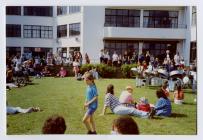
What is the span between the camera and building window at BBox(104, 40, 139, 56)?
3.63 metres

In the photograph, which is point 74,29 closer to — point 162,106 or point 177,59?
point 177,59

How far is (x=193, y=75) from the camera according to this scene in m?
3.29

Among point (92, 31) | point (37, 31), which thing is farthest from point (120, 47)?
point (37, 31)

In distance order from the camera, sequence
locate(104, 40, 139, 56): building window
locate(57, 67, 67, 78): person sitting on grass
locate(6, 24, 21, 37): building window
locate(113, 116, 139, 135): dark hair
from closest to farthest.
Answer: locate(113, 116, 139, 135): dark hair < locate(6, 24, 21, 37): building window < locate(57, 67, 67, 78): person sitting on grass < locate(104, 40, 139, 56): building window

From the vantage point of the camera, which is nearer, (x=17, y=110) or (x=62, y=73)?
(x=17, y=110)

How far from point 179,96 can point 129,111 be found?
45 cm

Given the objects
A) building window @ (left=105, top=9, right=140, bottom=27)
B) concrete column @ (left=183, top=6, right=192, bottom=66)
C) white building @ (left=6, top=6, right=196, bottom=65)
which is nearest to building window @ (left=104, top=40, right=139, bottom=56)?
white building @ (left=6, top=6, right=196, bottom=65)

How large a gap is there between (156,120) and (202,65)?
22.8 inches

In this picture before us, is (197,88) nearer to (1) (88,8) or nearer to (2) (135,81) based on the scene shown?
(2) (135,81)

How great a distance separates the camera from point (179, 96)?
3.40m

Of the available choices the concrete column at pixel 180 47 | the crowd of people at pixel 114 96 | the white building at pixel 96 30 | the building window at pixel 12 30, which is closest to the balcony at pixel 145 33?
the white building at pixel 96 30

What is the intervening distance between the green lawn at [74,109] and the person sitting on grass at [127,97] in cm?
4

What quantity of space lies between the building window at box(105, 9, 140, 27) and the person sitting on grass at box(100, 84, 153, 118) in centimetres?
70

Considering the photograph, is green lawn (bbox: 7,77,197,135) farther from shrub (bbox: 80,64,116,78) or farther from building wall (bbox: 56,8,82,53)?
building wall (bbox: 56,8,82,53)
